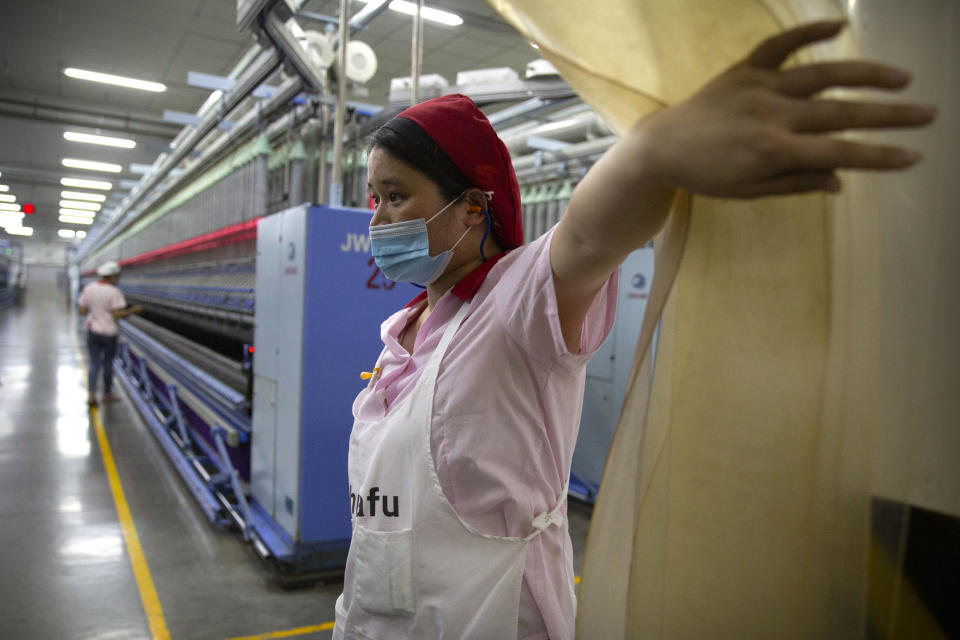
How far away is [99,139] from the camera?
11367mm

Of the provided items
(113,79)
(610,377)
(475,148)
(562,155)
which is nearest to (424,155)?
(475,148)

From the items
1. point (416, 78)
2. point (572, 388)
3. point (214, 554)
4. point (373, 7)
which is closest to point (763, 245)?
point (572, 388)

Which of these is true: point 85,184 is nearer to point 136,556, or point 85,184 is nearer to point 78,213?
point 78,213

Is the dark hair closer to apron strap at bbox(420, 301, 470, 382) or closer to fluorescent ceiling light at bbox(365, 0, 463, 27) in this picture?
apron strap at bbox(420, 301, 470, 382)

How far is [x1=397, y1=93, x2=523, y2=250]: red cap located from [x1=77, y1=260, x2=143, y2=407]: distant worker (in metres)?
7.82

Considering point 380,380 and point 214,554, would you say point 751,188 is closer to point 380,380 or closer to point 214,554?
point 380,380

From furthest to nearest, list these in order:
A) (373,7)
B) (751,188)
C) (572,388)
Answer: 1. (373,7)
2. (572,388)
3. (751,188)

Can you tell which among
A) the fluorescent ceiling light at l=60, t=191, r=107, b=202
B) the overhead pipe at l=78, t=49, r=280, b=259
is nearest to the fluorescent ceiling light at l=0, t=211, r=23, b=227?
the fluorescent ceiling light at l=60, t=191, r=107, b=202

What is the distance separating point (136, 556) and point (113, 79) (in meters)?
7.55

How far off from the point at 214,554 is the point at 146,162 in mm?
12227

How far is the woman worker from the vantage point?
753mm

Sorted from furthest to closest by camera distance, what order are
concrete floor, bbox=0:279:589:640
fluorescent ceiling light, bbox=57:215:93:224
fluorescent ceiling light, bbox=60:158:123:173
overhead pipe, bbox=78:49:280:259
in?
fluorescent ceiling light, bbox=57:215:93:224 < fluorescent ceiling light, bbox=60:158:123:173 < overhead pipe, bbox=78:49:280:259 < concrete floor, bbox=0:279:589:640

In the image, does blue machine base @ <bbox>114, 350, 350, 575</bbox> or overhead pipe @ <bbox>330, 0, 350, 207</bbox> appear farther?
blue machine base @ <bbox>114, 350, 350, 575</bbox>

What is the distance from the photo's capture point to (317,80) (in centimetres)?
352
